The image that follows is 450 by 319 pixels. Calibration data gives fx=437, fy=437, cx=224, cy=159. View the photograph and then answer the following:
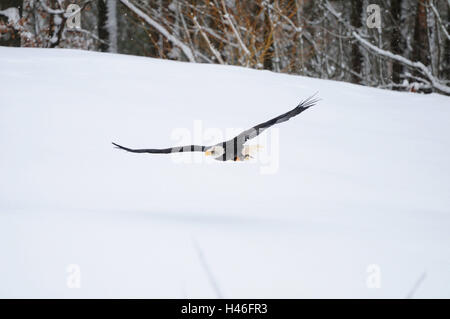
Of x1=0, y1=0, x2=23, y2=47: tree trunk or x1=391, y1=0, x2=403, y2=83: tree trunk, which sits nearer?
x1=0, y1=0, x2=23, y2=47: tree trunk

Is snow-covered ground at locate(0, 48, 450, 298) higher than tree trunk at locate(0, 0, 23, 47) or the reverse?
the reverse

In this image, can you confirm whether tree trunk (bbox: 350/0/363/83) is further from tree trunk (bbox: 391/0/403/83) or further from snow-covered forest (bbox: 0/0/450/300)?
snow-covered forest (bbox: 0/0/450/300)

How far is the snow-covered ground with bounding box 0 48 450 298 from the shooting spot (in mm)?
987

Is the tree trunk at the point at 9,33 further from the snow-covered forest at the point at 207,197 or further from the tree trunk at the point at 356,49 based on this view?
the tree trunk at the point at 356,49

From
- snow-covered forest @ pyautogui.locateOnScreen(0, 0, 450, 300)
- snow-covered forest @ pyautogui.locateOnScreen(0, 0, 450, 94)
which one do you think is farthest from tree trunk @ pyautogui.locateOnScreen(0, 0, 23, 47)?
snow-covered forest @ pyautogui.locateOnScreen(0, 0, 450, 300)

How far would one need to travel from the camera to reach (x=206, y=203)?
1.36 meters

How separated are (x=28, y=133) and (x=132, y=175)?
73cm

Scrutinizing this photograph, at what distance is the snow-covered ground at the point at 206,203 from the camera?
3.24ft

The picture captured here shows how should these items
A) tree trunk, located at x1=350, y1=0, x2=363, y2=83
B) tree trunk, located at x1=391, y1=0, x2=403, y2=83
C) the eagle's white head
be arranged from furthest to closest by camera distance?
tree trunk, located at x1=350, y1=0, x2=363, y2=83 → tree trunk, located at x1=391, y1=0, x2=403, y2=83 → the eagle's white head

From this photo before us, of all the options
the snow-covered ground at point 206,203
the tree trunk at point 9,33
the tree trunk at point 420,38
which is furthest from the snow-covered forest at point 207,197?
the tree trunk at point 420,38

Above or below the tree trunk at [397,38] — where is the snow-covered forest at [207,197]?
below

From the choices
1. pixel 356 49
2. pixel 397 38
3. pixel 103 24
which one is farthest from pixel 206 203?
pixel 356 49

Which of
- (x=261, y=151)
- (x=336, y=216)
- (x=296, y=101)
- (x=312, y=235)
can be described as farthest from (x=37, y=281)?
(x=296, y=101)
